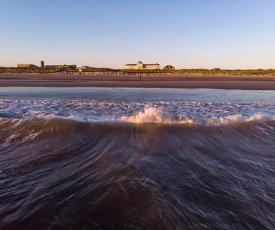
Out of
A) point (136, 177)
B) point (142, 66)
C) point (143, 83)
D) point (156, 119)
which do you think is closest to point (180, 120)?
point (156, 119)

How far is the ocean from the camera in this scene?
3.58m

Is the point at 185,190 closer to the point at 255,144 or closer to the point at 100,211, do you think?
the point at 100,211

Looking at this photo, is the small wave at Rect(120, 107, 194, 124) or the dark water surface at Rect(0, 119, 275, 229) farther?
the small wave at Rect(120, 107, 194, 124)

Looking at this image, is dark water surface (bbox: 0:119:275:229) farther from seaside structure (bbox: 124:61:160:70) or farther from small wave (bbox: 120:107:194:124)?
seaside structure (bbox: 124:61:160:70)

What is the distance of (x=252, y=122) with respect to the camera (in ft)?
33.0

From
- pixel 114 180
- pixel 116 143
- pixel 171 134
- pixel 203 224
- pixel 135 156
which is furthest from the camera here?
pixel 171 134

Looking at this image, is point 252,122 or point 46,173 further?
point 252,122

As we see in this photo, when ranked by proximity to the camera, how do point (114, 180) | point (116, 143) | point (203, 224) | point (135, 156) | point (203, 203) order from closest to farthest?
point (203, 224)
point (203, 203)
point (114, 180)
point (135, 156)
point (116, 143)

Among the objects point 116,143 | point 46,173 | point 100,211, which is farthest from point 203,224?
point 116,143

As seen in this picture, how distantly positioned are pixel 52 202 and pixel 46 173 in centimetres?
132

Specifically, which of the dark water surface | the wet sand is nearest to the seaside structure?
the wet sand

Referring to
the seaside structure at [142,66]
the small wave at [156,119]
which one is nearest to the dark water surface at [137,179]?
the small wave at [156,119]

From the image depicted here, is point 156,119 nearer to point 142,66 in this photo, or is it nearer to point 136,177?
point 136,177

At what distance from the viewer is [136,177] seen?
16.0ft
